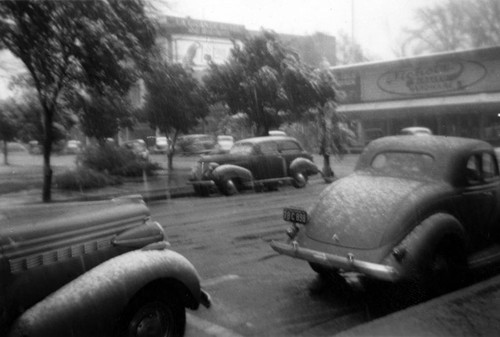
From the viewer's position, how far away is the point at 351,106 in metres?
29.9

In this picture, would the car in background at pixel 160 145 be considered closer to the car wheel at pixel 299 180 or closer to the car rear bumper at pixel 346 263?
the car wheel at pixel 299 180

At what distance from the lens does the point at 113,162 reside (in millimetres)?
18078

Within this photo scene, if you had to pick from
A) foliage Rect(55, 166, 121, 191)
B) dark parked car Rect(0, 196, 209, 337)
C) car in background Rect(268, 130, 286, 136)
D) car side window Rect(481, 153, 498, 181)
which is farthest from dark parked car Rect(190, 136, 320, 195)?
dark parked car Rect(0, 196, 209, 337)

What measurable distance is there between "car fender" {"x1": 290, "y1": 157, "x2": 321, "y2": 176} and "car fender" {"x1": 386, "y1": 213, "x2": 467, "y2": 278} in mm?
9883

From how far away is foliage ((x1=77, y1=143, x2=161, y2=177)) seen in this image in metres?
17.9

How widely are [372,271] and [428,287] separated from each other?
32.2 inches

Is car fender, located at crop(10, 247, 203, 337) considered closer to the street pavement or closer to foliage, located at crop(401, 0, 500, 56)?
the street pavement

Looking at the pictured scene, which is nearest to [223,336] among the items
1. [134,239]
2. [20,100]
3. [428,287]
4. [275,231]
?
[134,239]

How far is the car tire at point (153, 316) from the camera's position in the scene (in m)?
3.30

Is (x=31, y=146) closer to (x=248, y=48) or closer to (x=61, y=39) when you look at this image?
(x=248, y=48)

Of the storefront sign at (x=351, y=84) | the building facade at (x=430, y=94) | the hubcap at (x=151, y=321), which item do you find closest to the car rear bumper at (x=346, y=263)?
the hubcap at (x=151, y=321)

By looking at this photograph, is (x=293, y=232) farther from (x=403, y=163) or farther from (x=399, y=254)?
(x=403, y=163)

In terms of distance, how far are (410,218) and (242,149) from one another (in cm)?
976

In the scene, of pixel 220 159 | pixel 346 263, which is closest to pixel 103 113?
pixel 220 159
